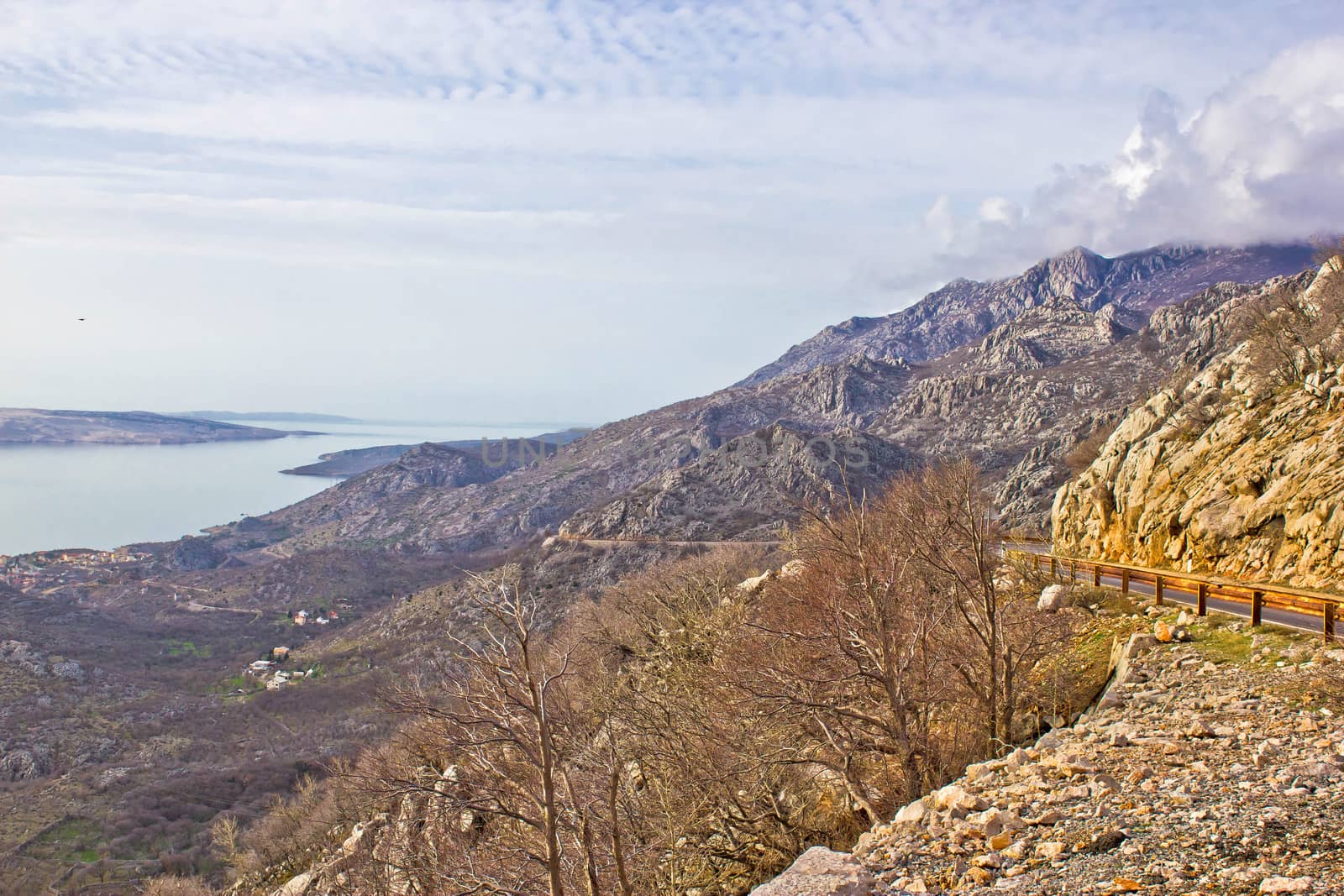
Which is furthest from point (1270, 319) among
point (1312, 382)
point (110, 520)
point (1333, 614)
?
point (110, 520)

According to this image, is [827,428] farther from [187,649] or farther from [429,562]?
[187,649]

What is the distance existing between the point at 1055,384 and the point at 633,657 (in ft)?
299

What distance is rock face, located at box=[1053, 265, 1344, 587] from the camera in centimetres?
1916

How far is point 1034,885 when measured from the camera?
6.68 m

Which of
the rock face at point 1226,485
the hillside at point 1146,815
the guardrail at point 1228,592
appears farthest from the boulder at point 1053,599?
the hillside at point 1146,815

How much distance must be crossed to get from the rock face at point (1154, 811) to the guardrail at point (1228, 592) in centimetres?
205

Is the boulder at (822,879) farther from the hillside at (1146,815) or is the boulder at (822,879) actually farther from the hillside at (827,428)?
the hillside at (827,428)

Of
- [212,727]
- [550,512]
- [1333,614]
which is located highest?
[1333,614]

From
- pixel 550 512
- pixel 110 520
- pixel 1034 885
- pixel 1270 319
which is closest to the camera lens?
pixel 1034 885

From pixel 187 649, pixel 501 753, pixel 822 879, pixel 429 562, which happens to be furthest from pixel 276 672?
pixel 822 879

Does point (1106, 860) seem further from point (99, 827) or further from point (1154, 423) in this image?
point (99, 827)

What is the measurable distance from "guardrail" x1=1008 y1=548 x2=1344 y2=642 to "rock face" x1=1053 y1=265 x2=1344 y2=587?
118cm

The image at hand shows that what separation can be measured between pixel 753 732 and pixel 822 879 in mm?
8800

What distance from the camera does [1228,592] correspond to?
52.8 ft
